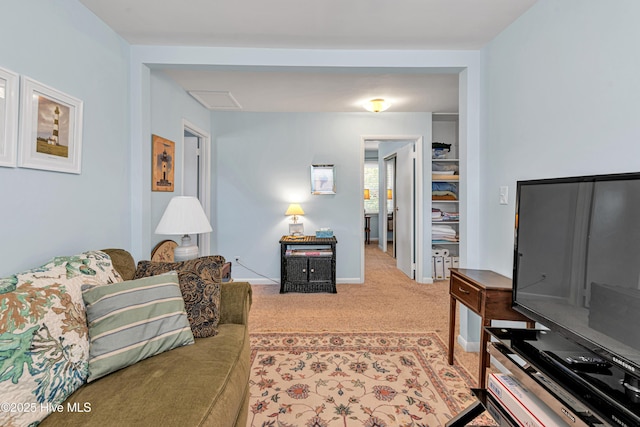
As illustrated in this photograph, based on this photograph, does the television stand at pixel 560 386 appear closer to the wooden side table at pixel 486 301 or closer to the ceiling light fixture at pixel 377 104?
the wooden side table at pixel 486 301

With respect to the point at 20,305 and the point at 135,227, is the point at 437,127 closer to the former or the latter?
the point at 135,227

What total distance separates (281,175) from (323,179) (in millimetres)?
590

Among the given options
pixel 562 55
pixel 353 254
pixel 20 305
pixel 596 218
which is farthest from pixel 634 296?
pixel 353 254

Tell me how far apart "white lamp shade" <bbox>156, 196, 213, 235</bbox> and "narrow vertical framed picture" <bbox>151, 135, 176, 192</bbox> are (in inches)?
18.8

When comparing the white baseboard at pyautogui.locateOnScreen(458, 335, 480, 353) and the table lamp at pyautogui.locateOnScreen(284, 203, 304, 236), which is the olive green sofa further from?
the table lamp at pyautogui.locateOnScreen(284, 203, 304, 236)

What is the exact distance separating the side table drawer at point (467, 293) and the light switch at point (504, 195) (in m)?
0.63

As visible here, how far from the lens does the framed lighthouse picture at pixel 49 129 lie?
4.77 ft

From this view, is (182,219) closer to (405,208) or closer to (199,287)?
(199,287)

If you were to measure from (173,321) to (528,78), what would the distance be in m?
2.48

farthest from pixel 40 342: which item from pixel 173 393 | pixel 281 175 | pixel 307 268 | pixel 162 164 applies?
pixel 281 175

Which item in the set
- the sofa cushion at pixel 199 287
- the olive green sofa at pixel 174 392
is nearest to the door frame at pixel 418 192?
the sofa cushion at pixel 199 287

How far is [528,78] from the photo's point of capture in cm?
187

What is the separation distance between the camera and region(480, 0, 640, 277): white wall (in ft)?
4.28

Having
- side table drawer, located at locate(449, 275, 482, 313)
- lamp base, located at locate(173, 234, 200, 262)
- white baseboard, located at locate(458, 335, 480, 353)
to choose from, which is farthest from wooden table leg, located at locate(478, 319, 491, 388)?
lamp base, located at locate(173, 234, 200, 262)
